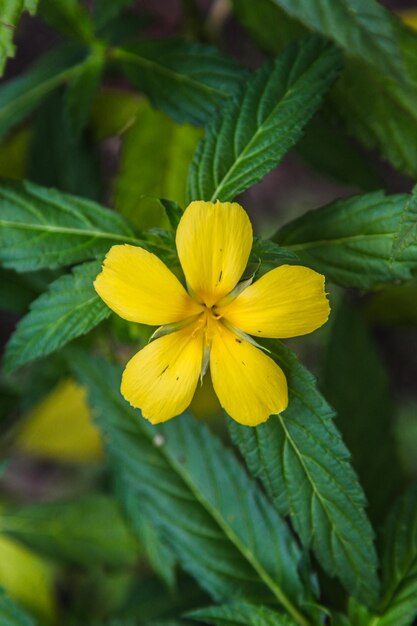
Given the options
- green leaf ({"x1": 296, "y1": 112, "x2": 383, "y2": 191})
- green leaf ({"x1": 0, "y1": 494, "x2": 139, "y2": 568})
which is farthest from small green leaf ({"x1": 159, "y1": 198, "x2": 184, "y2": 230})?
green leaf ({"x1": 0, "y1": 494, "x2": 139, "y2": 568})

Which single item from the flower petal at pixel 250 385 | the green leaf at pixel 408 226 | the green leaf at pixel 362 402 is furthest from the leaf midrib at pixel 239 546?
the green leaf at pixel 408 226

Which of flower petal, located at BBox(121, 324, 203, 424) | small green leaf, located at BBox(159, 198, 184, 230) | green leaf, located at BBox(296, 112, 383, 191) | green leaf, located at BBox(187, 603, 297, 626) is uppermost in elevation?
small green leaf, located at BBox(159, 198, 184, 230)

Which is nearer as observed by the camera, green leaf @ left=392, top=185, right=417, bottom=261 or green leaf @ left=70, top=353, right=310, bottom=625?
green leaf @ left=392, top=185, right=417, bottom=261

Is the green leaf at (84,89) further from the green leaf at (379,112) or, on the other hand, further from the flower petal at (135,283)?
the flower petal at (135,283)

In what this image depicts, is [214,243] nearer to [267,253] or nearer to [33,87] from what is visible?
[267,253]

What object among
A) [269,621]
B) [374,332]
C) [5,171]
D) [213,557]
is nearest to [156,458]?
[213,557]

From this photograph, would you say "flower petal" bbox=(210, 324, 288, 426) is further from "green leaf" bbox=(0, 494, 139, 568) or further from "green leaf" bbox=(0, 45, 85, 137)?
"green leaf" bbox=(0, 494, 139, 568)
